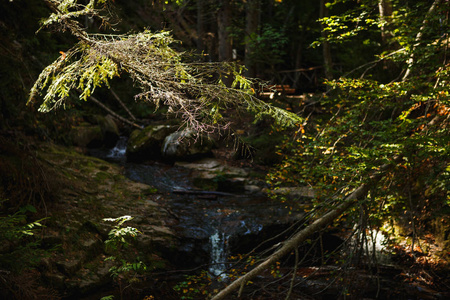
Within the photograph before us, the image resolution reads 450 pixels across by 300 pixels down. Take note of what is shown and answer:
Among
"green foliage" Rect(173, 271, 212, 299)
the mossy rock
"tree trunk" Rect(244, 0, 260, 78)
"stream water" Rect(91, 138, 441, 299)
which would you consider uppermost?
"tree trunk" Rect(244, 0, 260, 78)

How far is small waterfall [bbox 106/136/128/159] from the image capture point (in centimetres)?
1350

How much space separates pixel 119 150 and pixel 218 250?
855 cm

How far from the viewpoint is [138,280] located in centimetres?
577

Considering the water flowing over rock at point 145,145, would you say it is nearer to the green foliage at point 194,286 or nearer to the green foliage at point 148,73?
the green foliage at point 194,286

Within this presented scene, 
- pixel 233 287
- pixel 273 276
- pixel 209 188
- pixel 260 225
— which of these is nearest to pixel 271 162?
pixel 209 188

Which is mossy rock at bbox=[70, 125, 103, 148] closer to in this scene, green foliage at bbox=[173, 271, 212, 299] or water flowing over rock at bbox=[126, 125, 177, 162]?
water flowing over rock at bbox=[126, 125, 177, 162]

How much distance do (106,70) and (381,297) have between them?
6.20m

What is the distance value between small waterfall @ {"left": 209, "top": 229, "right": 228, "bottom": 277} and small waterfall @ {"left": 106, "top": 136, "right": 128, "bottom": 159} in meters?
7.46

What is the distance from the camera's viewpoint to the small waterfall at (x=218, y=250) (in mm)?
7022

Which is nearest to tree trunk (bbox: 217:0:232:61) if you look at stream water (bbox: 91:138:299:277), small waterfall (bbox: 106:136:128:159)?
stream water (bbox: 91:138:299:277)

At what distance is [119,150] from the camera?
14.1 metres

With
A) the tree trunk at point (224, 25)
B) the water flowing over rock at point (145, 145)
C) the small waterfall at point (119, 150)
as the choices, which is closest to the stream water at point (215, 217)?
the water flowing over rock at point (145, 145)

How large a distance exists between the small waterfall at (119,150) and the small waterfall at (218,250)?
7460mm

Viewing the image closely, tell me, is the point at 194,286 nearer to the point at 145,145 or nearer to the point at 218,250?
the point at 218,250
